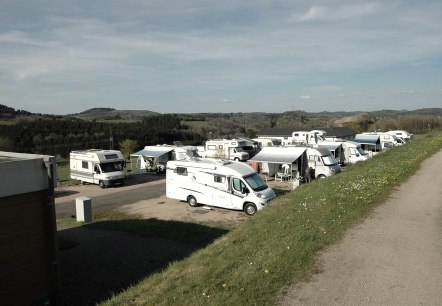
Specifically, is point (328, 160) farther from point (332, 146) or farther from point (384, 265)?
point (384, 265)

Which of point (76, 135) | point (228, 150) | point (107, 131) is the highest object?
point (107, 131)

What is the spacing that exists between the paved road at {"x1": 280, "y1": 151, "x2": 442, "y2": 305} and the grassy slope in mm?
333

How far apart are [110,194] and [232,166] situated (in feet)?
31.4

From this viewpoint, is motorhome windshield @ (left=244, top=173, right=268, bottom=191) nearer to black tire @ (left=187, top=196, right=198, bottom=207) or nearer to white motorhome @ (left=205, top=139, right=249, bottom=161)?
black tire @ (left=187, top=196, right=198, bottom=207)

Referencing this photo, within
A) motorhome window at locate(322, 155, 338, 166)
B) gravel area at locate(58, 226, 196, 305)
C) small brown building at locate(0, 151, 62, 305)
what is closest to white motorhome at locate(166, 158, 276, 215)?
gravel area at locate(58, 226, 196, 305)

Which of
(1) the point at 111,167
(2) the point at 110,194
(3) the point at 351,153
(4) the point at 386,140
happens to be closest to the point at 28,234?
(2) the point at 110,194

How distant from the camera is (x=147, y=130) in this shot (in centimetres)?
7588

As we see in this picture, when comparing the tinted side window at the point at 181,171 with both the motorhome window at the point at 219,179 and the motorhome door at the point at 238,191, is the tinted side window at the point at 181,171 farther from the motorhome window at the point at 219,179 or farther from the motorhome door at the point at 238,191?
the motorhome door at the point at 238,191

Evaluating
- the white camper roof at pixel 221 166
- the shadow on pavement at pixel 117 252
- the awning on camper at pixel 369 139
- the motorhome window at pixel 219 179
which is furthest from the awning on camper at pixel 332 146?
the shadow on pavement at pixel 117 252

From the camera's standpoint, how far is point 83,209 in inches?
637

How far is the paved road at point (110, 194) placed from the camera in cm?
2062

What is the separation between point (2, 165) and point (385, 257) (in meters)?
7.43

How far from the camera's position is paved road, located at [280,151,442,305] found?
5.44 m

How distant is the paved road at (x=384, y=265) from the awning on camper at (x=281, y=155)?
14.5 meters
